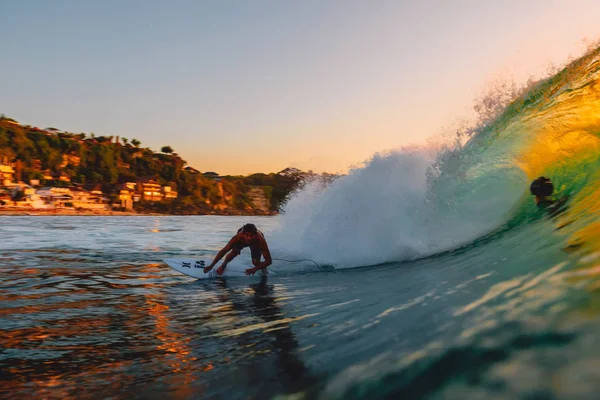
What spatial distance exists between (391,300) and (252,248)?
4.95 meters

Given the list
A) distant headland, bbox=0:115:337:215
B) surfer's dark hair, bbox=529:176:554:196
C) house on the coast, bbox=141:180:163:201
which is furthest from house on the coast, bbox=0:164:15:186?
surfer's dark hair, bbox=529:176:554:196

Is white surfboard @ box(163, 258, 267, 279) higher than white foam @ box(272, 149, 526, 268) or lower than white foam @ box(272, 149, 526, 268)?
lower

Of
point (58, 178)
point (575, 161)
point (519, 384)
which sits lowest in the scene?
point (519, 384)

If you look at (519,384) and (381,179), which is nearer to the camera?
(519,384)

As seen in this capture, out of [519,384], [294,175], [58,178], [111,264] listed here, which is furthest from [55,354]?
[58,178]

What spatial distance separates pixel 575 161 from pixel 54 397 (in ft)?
32.2

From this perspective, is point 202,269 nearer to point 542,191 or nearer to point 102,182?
point 542,191

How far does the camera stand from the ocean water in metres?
2.75

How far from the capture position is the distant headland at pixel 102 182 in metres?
97.6

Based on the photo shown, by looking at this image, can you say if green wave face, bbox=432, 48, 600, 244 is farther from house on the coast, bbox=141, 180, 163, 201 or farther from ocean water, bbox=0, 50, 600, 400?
house on the coast, bbox=141, 180, 163, 201

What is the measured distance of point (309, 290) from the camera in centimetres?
753

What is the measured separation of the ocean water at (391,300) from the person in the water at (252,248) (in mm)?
417

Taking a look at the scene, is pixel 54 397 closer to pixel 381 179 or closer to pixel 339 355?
pixel 339 355

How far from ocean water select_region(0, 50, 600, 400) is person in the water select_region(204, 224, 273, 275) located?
417 millimetres
